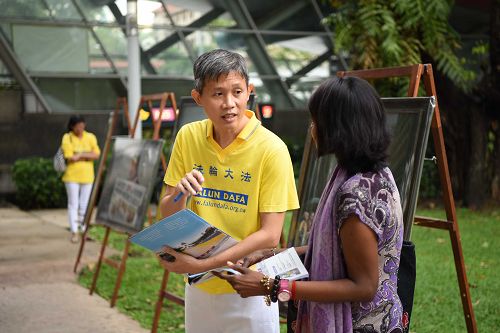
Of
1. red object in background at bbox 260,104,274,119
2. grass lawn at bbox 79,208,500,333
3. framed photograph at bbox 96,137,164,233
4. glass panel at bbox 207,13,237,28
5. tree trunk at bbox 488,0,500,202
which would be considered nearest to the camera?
grass lawn at bbox 79,208,500,333

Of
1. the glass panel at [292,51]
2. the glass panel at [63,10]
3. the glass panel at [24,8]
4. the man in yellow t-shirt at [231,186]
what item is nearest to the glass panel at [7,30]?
the glass panel at [24,8]

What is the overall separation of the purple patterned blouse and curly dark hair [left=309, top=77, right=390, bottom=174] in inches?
2.3

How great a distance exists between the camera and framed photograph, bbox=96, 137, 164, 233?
6.65 metres

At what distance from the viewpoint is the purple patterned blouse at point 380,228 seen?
2.35 metres

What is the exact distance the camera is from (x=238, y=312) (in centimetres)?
303

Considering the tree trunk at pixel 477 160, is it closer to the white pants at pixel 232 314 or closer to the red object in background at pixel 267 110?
the red object in background at pixel 267 110

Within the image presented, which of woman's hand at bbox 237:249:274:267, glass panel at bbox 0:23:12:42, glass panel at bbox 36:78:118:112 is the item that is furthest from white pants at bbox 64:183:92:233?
woman's hand at bbox 237:249:274:267

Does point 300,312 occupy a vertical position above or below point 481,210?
above

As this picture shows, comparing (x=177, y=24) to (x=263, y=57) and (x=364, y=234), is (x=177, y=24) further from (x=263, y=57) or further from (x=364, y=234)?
(x=364, y=234)

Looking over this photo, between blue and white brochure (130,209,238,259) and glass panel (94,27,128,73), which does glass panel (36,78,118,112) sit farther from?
blue and white brochure (130,209,238,259)

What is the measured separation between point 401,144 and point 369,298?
1.64m

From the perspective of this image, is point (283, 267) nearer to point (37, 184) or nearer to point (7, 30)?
point (37, 184)

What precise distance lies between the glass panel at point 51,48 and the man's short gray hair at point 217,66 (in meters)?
13.7

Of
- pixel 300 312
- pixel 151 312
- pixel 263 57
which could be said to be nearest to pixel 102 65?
pixel 263 57
